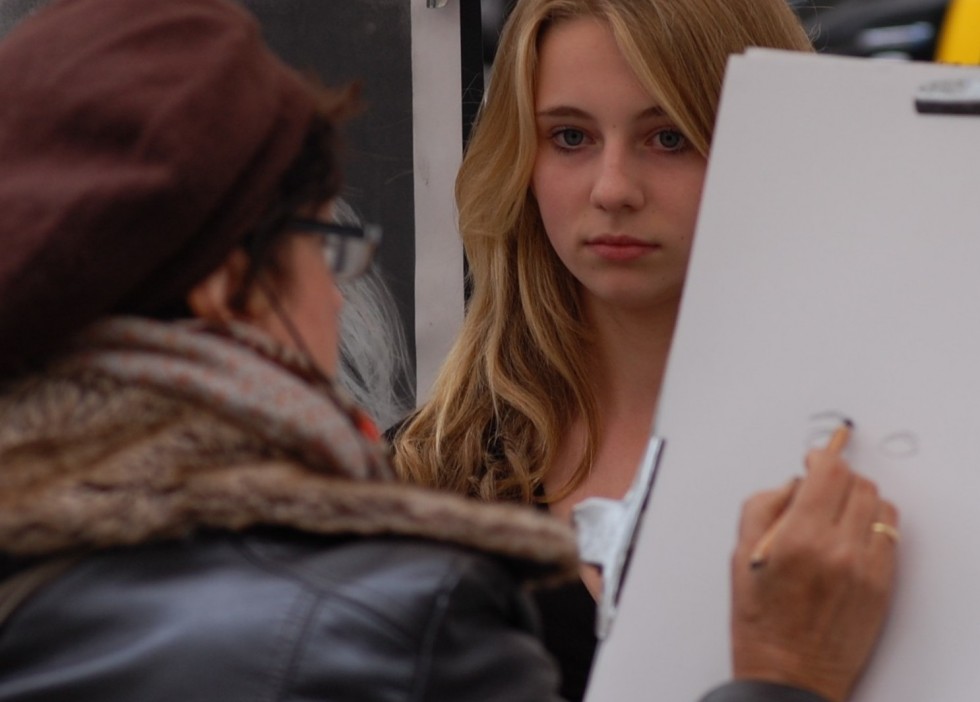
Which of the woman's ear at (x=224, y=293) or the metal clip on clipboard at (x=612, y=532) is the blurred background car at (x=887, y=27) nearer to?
the metal clip on clipboard at (x=612, y=532)

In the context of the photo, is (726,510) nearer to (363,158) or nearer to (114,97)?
(114,97)

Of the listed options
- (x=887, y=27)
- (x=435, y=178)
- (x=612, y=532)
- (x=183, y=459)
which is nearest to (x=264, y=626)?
(x=183, y=459)

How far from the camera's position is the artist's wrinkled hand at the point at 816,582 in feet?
4.15

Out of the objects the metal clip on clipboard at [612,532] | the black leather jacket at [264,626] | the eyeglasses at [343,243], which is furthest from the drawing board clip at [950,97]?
the black leather jacket at [264,626]

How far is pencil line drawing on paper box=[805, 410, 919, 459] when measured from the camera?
1336mm

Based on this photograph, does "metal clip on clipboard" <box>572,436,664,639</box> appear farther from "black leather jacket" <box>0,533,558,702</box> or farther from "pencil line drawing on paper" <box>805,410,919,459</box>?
"black leather jacket" <box>0,533,558,702</box>

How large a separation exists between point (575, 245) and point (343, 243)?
0.84m

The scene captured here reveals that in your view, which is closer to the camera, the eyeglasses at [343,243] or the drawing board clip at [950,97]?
the eyeglasses at [343,243]

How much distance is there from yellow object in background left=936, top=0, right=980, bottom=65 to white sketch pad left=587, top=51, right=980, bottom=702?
79 cm

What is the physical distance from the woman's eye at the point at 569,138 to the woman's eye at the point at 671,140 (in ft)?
0.35

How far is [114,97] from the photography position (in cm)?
103

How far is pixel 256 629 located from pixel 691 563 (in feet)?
1.67

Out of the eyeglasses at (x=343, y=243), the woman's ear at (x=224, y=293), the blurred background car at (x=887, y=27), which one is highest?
the blurred background car at (x=887, y=27)

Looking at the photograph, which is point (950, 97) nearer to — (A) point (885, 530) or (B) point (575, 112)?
(A) point (885, 530)
